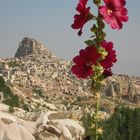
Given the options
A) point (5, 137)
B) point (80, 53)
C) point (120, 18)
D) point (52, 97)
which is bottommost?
point (5, 137)

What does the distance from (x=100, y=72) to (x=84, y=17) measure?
497 millimetres

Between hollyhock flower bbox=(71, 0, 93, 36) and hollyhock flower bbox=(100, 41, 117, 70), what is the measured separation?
0.25 metres

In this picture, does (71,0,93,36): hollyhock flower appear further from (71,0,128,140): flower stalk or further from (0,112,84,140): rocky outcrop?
(0,112,84,140): rocky outcrop

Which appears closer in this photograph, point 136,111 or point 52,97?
point 136,111

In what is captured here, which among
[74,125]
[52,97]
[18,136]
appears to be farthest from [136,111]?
[52,97]

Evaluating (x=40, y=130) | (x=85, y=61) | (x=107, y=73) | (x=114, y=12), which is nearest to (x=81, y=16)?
(x=114, y=12)

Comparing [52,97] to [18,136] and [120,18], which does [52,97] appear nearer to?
[18,136]

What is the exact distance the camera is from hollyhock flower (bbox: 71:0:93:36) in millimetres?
4000

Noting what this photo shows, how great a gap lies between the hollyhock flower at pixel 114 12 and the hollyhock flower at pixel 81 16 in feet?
0.60

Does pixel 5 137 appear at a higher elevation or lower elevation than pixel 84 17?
lower

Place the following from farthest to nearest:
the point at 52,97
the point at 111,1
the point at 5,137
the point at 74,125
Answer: the point at 52,97 < the point at 74,125 < the point at 5,137 < the point at 111,1

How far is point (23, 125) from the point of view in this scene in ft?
60.0

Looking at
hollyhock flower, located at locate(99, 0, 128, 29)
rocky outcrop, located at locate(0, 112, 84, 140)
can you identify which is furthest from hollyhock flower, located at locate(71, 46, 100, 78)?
rocky outcrop, located at locate(0, 112, 84, 140)

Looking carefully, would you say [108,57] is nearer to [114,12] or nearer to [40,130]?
[114,12]
